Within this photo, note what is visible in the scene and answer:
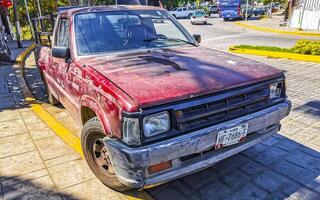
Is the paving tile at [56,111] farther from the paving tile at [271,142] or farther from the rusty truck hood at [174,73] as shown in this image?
the paving tile at [271,142]

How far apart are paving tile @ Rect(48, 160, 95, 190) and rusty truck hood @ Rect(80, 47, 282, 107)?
4.31 feet

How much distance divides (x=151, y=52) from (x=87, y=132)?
1.36 m

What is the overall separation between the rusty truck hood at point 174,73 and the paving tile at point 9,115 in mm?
2685

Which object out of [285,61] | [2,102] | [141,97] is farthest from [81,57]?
[285,61]

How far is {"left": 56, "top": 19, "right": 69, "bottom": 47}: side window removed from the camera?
403 centimetres

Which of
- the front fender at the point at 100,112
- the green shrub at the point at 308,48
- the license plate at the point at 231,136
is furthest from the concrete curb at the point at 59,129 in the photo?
the green shrub at the point at 308,48

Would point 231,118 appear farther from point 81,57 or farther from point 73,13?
point 73,13

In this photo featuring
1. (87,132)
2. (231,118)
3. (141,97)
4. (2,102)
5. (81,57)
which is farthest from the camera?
(2,102)

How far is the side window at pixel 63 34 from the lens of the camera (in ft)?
13.2

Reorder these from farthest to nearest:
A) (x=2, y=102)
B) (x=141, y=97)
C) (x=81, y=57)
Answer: (x=2, y=102)
(x=81, y=57)
(x=141, y=97)

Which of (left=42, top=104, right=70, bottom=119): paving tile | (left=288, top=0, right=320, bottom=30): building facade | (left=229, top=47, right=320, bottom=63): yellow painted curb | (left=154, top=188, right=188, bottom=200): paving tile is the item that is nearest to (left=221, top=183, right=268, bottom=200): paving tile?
(left=154, top=188, right=188, bottom=200): paving tile

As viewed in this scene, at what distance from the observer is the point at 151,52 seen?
3.77 metres

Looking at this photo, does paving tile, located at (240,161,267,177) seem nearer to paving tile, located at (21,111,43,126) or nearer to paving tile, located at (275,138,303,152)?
paving tile, located at (275,138,303,152)

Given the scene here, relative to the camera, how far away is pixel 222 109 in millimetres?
2723
